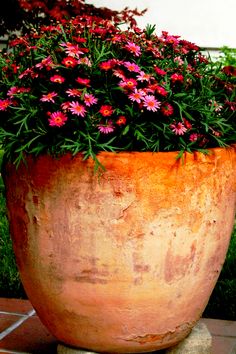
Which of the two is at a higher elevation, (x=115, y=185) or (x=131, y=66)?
(x=131, y=66)

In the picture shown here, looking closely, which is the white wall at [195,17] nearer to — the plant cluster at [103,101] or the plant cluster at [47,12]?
the plant cluster at [47,12]

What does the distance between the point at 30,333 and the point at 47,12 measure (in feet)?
13.1

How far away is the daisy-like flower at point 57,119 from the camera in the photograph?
84.7 inches

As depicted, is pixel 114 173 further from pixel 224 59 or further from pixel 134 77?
pixel 224 59

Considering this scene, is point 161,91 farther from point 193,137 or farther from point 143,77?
point 193,137

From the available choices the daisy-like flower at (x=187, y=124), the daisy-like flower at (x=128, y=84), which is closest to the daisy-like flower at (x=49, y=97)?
the daisy-like flower at (x=128, y=84)

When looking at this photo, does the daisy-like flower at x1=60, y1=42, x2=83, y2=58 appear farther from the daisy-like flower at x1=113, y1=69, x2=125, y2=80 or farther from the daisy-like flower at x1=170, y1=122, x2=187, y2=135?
the daisy-like flower at x1=170, y1=122, x2=187, y2=135

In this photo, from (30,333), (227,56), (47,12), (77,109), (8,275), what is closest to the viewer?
(77,109)

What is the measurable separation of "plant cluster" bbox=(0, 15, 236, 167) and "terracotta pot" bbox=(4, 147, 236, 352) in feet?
0.20

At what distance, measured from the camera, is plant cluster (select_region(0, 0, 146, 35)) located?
6284mm

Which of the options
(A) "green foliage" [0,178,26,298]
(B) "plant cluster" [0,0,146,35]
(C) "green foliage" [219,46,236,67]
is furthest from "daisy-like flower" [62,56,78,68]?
Answer: (C) "green foliage" [219,46,236,67]

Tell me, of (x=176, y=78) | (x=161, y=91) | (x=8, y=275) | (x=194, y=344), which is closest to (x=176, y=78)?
(x=176, y=78)

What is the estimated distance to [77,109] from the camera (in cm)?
215

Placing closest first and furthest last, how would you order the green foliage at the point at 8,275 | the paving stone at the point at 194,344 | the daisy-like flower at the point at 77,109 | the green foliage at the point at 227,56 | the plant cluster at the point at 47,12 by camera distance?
the daisy-like flower at the point at 77,109, the paving stone at the point at 194,344, the green foliage at the point at 8,275, the plant cluster at the point at 47,12, the green foliage at the point at 227,56
